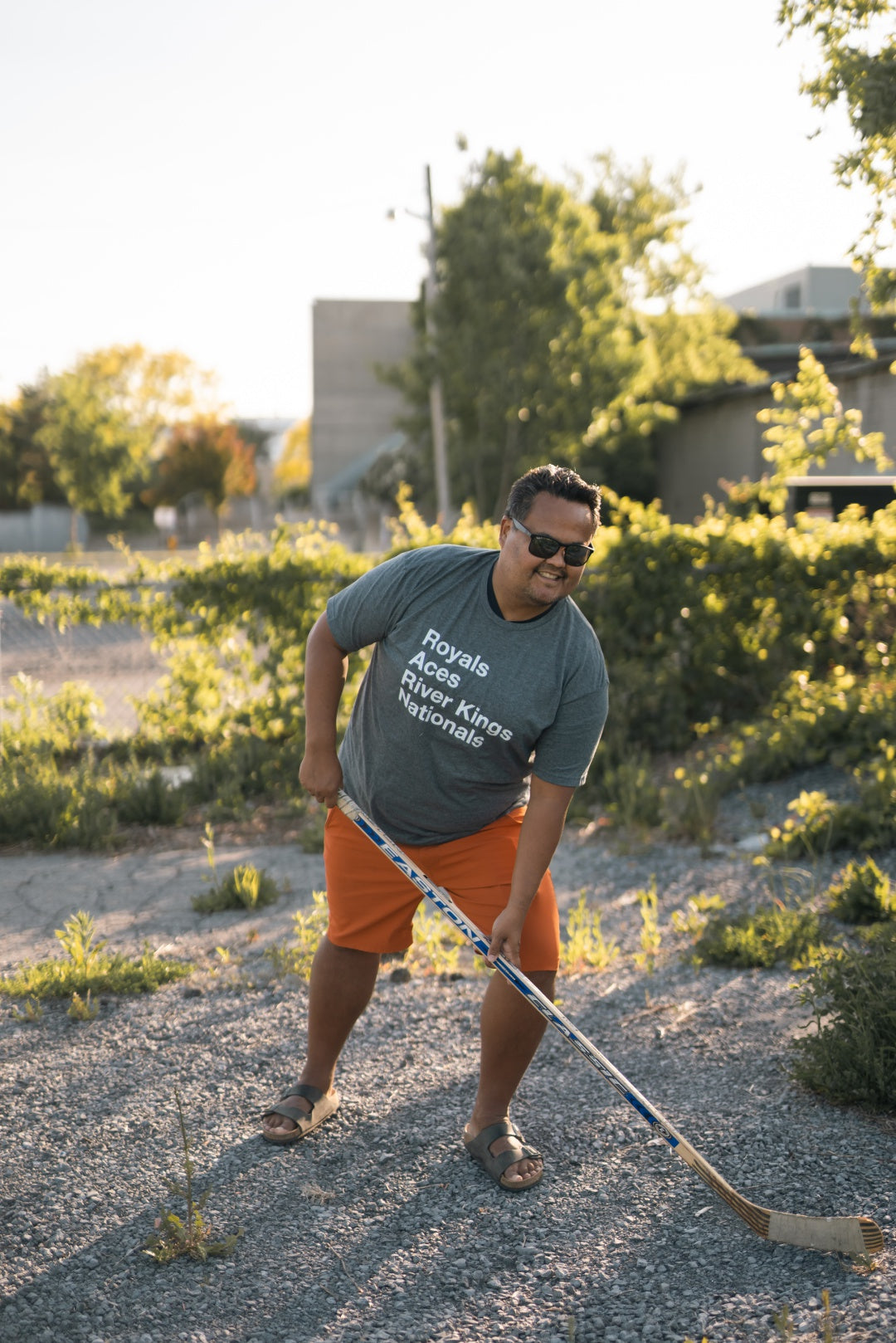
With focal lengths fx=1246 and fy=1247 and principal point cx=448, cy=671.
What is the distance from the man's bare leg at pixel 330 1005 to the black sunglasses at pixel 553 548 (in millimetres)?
1193

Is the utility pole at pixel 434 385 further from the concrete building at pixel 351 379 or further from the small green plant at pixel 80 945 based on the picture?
the small green plant at pixel 80 945

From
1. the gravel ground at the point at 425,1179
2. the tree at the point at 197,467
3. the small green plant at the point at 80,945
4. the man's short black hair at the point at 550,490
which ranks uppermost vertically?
the tree at the point at 197,467

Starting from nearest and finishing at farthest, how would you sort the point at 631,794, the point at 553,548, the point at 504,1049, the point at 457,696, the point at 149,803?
1. the point at 553,548
2. the point at 457,696
3. the point at 504,1049
4. the point at 631,794
5. the point at 149,803

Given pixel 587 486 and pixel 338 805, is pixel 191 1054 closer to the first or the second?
pixel 338 805

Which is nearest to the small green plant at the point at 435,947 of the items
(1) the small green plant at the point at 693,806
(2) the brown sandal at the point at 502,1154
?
(2) the brown sandal at the point at 502,1154

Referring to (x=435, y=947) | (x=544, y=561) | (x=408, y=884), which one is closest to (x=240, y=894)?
(x=435, y=947)

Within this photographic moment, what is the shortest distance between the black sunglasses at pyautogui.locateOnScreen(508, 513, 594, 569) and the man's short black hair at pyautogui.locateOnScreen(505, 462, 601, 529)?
51mm

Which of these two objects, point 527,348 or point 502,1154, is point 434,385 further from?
point 502,1154

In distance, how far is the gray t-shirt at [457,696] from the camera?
3057 millimetres

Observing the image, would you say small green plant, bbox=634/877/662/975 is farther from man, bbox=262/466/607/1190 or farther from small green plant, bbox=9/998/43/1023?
small green plant, bbox=9/998/43/1023

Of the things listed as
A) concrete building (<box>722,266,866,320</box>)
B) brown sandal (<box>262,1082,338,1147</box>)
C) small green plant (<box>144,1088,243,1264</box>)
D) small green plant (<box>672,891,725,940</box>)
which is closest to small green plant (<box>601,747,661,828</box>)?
small green plant (<box>672,891,725,940</box>)

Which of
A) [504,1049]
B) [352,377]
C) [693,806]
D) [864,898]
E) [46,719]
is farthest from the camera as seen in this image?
[352,377]

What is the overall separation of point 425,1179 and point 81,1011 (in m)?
1.44

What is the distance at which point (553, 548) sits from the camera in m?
2.98
